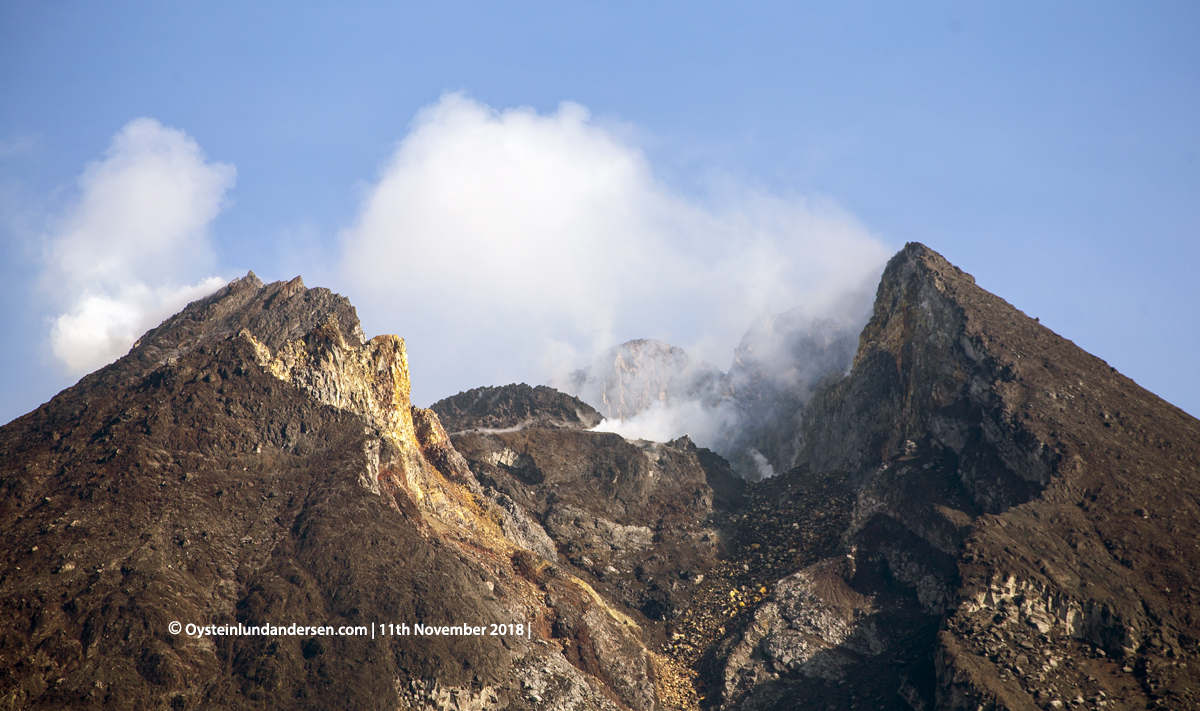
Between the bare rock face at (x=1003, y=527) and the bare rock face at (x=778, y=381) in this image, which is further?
the bare rock face at (x=778, y=381)

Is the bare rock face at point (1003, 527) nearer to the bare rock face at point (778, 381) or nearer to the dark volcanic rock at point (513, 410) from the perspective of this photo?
the bare rock face at point (778, 381)

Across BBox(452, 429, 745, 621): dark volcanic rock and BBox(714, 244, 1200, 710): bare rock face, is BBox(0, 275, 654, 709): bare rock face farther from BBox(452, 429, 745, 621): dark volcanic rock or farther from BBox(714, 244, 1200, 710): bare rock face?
BBox(714, 244, 1200, 710): bare rock face

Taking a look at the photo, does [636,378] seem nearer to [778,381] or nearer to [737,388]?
[737,388]

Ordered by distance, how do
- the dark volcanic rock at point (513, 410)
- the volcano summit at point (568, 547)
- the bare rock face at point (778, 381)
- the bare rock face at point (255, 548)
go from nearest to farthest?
the bare rock face at point (255, 548)
the volcano summit at point (568, 547)
the dark volcanic rock at point (513, 410)
the bare rock face at point (778, 381)

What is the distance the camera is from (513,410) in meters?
110

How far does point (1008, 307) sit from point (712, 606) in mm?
41806

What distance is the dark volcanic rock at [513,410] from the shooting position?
106 meters

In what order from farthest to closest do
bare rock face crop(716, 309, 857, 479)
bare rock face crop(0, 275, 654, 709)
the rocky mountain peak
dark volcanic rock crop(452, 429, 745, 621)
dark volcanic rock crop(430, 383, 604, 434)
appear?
the rocky mountain peak → bare rock face crop(716, 309, 857, 479) → dark volcanic rock crop(430, 383, 604, 434) → dark volcanic rock crop(452, 429, 745, 621) → bare rock face crop(0, 275, 654, 709)

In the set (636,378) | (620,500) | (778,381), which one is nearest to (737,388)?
(778,381)

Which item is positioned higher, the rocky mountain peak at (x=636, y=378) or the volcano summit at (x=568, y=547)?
the rocky mountain peak at (x=636, y=378)

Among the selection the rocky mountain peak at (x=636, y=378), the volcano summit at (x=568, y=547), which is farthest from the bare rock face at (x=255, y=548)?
the rocky mountain peak at (x=636, y=378)

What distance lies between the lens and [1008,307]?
279 ft

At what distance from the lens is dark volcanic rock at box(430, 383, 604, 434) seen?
349 ft

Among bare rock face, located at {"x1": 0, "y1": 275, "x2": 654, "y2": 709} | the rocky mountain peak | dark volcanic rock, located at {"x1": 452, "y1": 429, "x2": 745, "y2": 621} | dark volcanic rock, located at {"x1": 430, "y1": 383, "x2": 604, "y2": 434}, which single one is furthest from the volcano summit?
the rocky mountain peak
